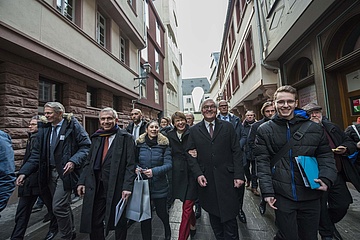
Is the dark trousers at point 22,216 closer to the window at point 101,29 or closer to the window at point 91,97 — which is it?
the window at point 91,97

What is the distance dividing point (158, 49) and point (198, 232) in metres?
18.3

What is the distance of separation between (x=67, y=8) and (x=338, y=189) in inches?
340

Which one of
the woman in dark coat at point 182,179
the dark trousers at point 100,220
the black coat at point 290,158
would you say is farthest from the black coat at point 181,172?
the black coat at point 290,158

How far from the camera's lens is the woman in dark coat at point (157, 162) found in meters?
2.63

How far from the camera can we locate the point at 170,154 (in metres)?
2.79

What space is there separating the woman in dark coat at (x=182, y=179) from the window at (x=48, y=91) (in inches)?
185

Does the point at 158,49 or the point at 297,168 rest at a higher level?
the point at 158,49

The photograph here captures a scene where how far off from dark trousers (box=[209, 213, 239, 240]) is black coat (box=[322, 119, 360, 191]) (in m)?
→ 1.82

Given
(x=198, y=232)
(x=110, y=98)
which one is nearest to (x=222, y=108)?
(x=198, y=232)

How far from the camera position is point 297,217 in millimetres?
1830

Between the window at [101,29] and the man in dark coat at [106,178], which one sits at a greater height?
the window at [101,29]

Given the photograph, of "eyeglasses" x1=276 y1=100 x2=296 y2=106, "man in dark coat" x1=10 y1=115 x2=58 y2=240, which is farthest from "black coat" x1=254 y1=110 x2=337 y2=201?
"man in dark coat" x1=10 y1=115 x2=58 y2=240

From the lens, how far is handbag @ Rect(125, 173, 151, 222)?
2.31 metres

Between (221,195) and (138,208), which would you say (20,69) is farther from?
(221,195)
